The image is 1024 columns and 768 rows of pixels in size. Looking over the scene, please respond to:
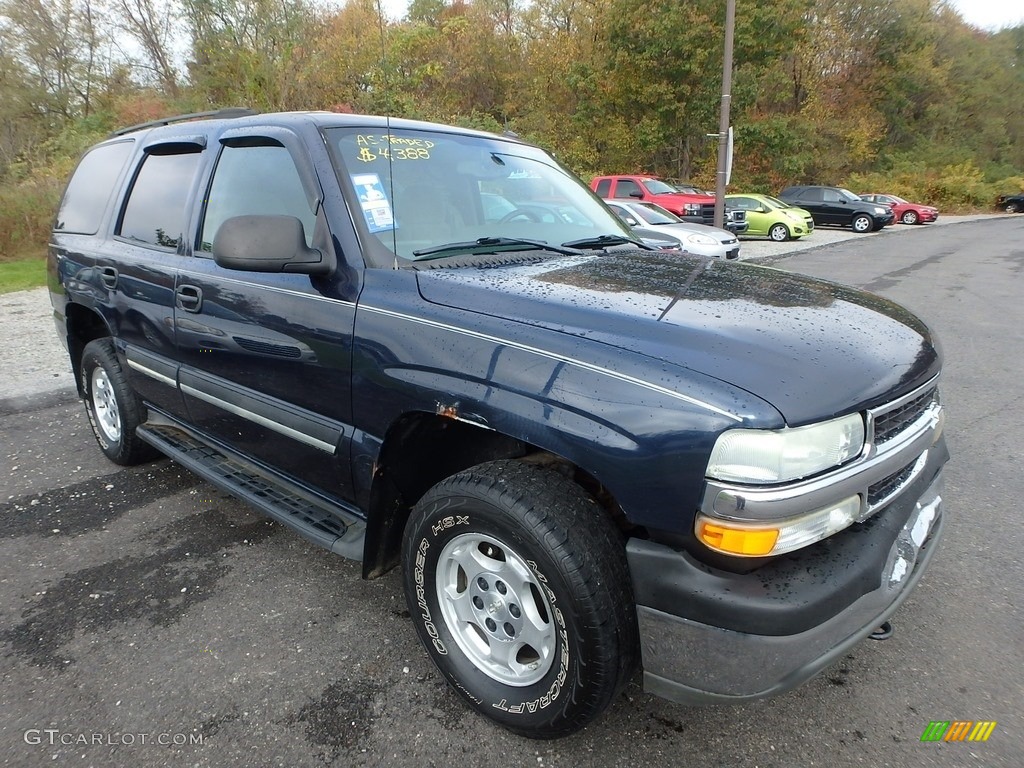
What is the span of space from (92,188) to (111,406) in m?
1.33

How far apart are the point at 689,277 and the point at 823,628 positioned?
130cm

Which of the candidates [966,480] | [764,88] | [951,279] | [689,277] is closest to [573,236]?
[689,277]

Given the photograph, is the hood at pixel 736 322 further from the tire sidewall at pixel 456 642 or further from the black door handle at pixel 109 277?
the black door handle at pixel 109 277

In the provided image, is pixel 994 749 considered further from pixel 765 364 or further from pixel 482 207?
pixel 482 207

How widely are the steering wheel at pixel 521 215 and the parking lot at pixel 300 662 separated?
1663 mm

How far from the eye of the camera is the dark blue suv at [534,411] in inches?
66.1

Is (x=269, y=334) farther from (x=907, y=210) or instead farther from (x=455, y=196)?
(x=907, y=210)

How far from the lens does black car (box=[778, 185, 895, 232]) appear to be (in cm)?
2356

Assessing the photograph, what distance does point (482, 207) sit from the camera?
2.88 meters

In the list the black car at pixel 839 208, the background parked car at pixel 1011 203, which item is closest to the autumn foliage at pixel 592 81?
the background parked car at pixel 1011 203

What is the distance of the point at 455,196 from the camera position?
280 cm

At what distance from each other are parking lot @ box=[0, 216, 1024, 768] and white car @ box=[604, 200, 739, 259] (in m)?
A: 8.06

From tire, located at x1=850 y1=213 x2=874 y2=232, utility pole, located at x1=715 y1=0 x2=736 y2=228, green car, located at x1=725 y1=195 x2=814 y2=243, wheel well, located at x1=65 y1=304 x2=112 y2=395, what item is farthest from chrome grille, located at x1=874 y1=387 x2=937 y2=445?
tire, located at x1=850 y1=213 x2=874 y2=232

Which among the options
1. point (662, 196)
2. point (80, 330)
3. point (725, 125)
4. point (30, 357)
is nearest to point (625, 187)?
point (662, 196)
